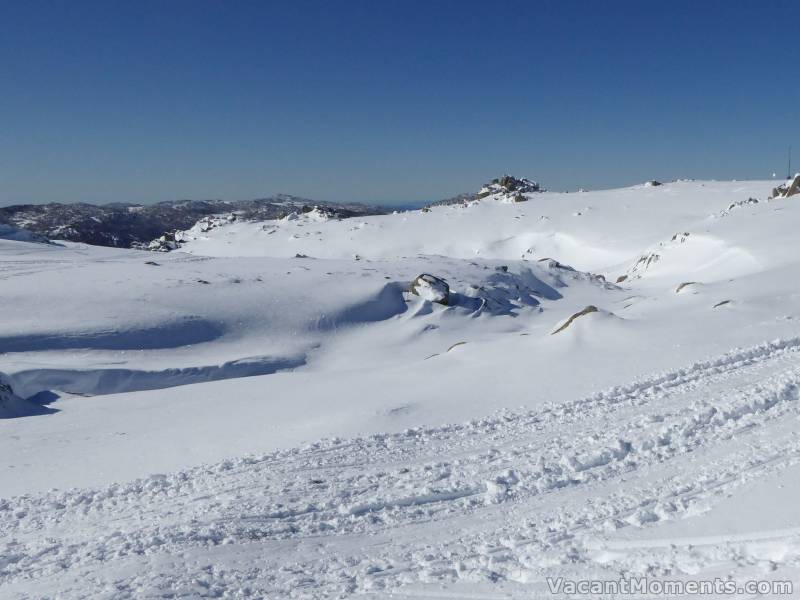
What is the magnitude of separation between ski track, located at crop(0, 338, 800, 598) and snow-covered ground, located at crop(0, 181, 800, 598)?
0.09 ft

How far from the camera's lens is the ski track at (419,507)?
17.0 ft

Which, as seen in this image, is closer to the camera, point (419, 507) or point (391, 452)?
point (419, 507)

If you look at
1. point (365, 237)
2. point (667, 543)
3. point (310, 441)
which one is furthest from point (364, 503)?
point (365, 237)

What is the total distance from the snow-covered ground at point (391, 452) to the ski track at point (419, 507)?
29 millimetres

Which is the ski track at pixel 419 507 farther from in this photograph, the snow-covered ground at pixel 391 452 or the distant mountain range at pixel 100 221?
the distant mountain range at pixel 100 221

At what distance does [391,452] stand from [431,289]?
16719mm

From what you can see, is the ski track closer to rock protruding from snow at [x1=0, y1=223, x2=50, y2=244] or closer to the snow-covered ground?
the snow-covered ground

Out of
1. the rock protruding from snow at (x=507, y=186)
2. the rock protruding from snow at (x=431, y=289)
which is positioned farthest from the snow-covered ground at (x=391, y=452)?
the rock protruding from snow at (x=507, y=186)

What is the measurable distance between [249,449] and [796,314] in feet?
40.1

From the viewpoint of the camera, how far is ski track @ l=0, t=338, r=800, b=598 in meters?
5.18

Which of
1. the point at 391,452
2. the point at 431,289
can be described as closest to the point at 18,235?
the point at 431,289

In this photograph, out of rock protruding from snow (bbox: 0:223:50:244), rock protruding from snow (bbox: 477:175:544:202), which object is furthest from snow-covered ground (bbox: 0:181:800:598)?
rock protruding from snow (bbox: 477:175:544:202)

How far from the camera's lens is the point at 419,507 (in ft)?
20.9

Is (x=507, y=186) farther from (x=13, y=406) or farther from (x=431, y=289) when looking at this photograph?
(x=13, y=406)
